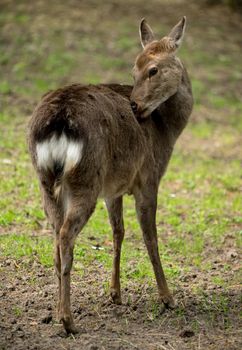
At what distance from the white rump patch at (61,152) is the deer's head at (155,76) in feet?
4.07

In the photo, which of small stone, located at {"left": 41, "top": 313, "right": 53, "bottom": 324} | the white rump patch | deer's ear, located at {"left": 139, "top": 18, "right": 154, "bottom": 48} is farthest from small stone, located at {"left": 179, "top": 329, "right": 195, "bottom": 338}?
deer's ear, located at {"left": 139, "top": 18, "right": 154, "bottom": 48}

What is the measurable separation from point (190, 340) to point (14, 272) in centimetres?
178

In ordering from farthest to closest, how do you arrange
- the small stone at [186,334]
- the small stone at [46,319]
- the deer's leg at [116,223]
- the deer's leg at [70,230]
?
1. the deer's leg at [116,223]
2. the small stone at [46,319]
3. the small stone at [186,334]
4. the deer's leg at [70,230]

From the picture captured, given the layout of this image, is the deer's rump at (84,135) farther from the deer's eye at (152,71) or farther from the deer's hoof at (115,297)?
the deer's hoof at (115,297)

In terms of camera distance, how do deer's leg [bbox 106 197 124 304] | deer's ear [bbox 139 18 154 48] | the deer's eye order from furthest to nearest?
deer's ear [bbox 139 18 154 48] < the deer's eye < deer's leg [bbox 106 197 124 304]

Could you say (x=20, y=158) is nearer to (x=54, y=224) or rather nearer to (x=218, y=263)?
(x=218, y=263)

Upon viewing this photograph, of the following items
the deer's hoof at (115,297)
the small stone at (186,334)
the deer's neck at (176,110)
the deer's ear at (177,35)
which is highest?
the deer's ear at (177,35)

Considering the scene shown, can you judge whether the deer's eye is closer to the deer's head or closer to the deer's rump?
the deer's head

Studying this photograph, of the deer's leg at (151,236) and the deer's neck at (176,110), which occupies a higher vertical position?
the deer's neck at (176,110)

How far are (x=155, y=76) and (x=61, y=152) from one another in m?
1.69

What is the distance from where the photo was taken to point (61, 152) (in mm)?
4480

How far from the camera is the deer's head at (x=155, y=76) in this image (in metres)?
5.76

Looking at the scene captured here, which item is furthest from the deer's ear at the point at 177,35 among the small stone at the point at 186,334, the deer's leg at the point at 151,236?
the small stone at the point at 186,334

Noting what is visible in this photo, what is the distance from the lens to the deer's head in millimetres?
5762
